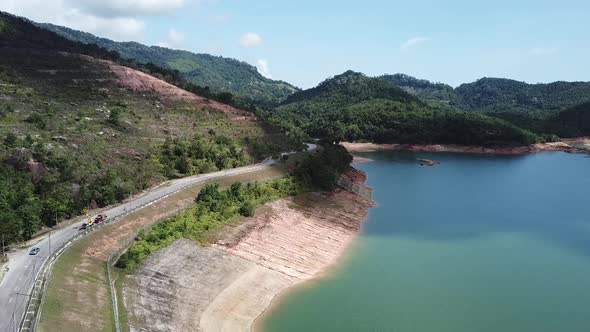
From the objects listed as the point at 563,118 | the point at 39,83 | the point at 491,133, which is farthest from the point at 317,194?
the point at 563,118

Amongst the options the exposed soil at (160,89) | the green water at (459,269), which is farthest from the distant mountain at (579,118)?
the exposed soil at (160,89)

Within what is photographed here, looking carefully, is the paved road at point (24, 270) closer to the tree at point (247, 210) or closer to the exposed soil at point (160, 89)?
the tree at point (247, 210)

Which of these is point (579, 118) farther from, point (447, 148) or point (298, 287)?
point (298, 287)

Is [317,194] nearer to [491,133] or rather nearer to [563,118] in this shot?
[491,133]

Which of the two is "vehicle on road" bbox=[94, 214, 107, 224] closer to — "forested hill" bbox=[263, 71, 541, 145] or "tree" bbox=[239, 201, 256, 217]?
"tree" bbox=[239, 201, 256, 217]

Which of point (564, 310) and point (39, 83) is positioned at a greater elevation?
point (39, 83)

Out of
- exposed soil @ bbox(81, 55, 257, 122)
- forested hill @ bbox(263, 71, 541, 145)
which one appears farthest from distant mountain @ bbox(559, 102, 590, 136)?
exposed soil @ bbox(81, 55, 257, 122)
